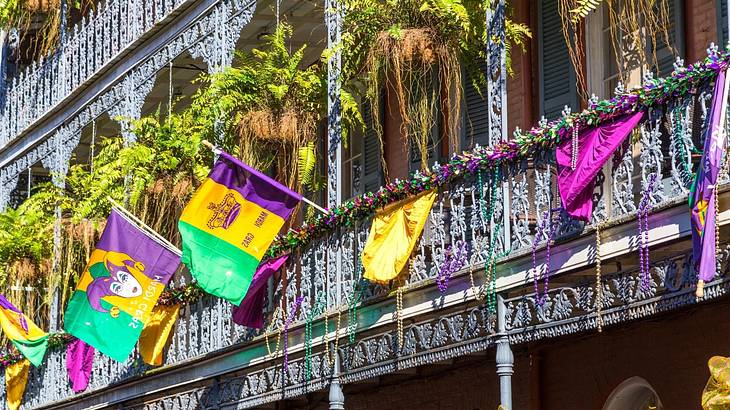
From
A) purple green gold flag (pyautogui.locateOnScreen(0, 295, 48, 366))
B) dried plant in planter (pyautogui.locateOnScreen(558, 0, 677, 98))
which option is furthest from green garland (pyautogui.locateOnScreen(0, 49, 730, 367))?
purple green gold flag (pyautogui.locateOnScreen(0, 295, 48, 366))

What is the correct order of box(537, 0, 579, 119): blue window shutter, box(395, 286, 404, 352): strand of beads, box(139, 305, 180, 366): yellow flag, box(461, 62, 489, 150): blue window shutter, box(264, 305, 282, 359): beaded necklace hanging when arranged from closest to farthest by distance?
box(395, 286, 404, 352): strand of beads < box(537, 0, 579, 119): blue window shutter < box(264, 305, 282, 359): beaded necklace hanging < box(461, 62, 489, 150): blue window shutter < box(139, 305, 180, 366): yellow flag

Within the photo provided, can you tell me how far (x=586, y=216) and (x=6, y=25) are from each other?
51.8 ft

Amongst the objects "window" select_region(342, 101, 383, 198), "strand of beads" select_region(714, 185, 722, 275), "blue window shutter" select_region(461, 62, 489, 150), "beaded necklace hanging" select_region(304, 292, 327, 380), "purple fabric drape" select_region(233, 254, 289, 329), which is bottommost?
"strand of beads" select_region(714, 185, 722, 275)

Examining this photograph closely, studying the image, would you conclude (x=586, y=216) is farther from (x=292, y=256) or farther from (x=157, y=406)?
(x=157, y=406)

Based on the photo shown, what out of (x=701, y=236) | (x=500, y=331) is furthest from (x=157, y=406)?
(x=701, y=236)

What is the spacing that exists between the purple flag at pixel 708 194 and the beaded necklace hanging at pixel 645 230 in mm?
643

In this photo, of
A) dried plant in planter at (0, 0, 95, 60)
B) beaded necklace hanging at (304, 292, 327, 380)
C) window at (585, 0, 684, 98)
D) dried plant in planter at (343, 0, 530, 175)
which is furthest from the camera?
dried plant in planter at (0, 0, 95, 60)

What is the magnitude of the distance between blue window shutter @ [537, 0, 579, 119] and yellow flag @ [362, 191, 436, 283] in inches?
77.4

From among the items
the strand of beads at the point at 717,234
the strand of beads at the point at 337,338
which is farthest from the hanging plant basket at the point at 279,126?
the strand of beads at the point at 717,234

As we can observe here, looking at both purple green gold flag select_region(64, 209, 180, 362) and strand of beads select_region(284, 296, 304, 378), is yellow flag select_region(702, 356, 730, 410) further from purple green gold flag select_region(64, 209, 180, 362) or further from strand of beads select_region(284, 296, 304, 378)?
purple green gold flag select_region(64, 209, 180, 362)

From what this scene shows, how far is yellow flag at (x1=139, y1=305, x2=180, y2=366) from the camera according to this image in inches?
720

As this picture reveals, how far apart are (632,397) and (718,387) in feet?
11.5

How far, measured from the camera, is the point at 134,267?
674 inches

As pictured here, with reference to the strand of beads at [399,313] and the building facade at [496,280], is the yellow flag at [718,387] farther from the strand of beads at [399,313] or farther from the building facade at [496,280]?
the strand of beads at [399,313]
